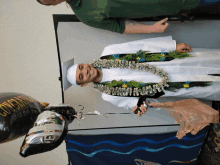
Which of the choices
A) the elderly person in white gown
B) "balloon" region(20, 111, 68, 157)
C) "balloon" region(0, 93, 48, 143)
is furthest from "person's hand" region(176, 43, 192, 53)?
"balloon" region(0, 93, 48, 143)

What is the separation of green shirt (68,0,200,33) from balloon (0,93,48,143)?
0.85 meters

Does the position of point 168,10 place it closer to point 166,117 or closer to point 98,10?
point 98,10

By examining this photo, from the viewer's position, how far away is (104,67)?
148cm

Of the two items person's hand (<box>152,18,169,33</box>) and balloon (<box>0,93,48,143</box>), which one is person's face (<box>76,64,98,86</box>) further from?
person's hand (<box>152,18,169,33</box>)

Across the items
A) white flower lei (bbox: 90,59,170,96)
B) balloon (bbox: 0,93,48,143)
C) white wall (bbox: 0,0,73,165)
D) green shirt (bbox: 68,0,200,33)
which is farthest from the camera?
white wall (bbox: 0,0,73,165)

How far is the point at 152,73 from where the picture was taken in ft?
4.69

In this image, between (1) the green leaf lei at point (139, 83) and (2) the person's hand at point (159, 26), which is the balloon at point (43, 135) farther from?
(2) the person's hand at point (159, 26)

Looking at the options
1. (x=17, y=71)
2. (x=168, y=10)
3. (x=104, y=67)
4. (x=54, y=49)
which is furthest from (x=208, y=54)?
(x=17, y=71)

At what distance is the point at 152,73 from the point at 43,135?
1.03 m

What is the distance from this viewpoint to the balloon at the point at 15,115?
837mm

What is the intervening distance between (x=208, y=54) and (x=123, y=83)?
862 mm

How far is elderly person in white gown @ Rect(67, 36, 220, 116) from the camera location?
54.8 inches

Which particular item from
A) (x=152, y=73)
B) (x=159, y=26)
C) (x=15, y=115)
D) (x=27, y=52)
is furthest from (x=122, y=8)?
(x=27, y=52)

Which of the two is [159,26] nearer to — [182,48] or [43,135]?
[182,48]
